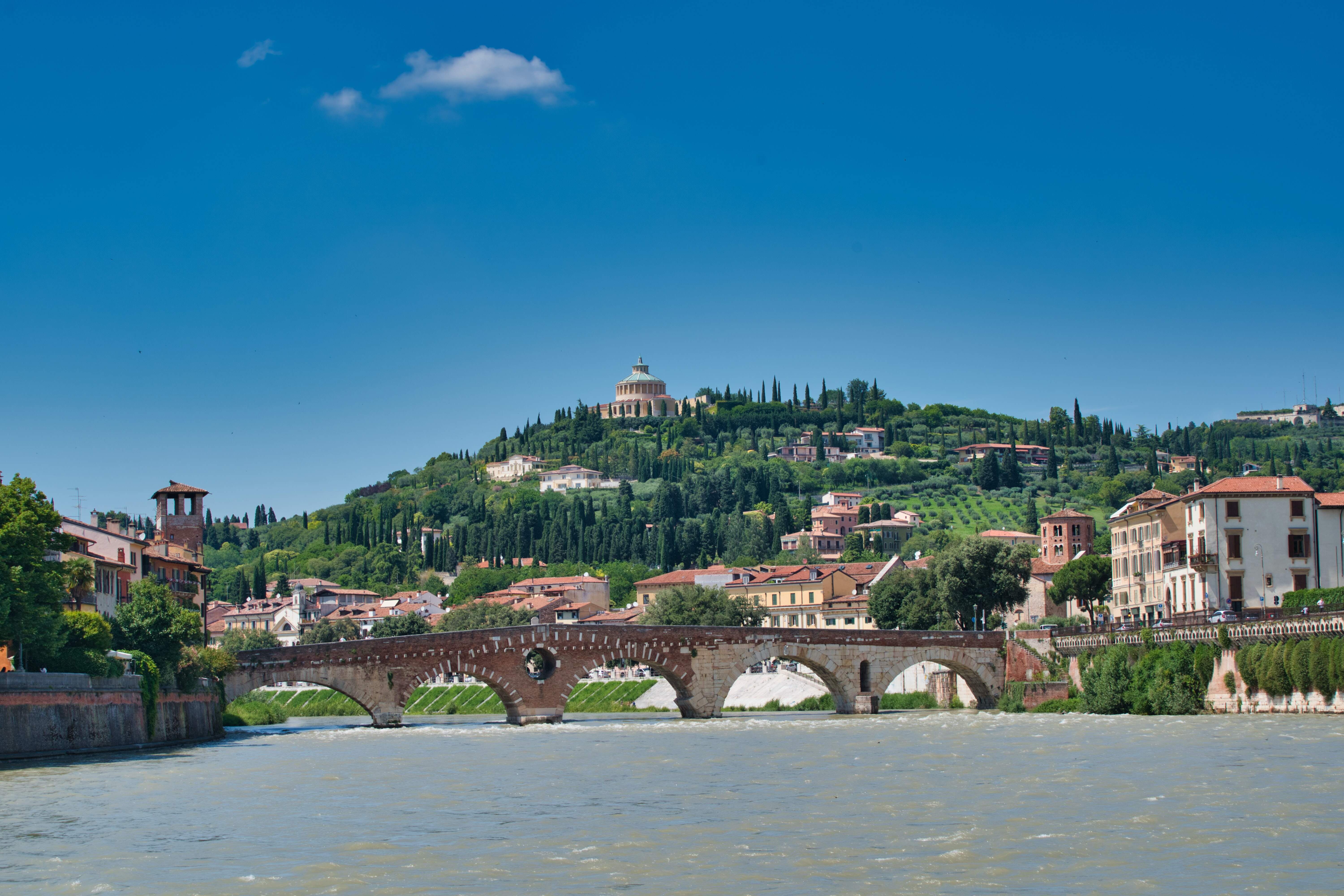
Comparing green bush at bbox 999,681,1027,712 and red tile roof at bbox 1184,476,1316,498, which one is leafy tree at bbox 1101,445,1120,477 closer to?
green bush at bbox 999,681,1027,712

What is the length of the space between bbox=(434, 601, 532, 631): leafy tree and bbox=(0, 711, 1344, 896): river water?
6099cm

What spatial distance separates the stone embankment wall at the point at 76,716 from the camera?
37125 millimetres

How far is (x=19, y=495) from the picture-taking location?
1604 inches

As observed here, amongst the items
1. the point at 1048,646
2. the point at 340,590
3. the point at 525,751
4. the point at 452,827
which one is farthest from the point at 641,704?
the point at 340,590

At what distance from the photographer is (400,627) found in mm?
101062

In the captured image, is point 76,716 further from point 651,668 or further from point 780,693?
point 780,693

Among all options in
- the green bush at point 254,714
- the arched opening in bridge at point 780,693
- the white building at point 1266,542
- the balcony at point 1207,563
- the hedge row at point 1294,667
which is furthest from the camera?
the arched opening in bridge at point 780,693

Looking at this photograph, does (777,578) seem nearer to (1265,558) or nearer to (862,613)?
(862,613)

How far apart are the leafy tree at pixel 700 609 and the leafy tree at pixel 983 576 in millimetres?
11943

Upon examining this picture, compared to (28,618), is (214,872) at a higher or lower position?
lower

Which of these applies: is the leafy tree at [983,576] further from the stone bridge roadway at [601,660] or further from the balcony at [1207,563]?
the balcony at [1207,563]

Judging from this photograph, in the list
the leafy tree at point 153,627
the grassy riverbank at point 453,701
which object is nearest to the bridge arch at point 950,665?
the grassy riverbank at point 453,701

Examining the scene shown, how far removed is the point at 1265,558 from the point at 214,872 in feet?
156

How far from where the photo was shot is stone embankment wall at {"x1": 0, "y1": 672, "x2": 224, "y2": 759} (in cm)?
3712
